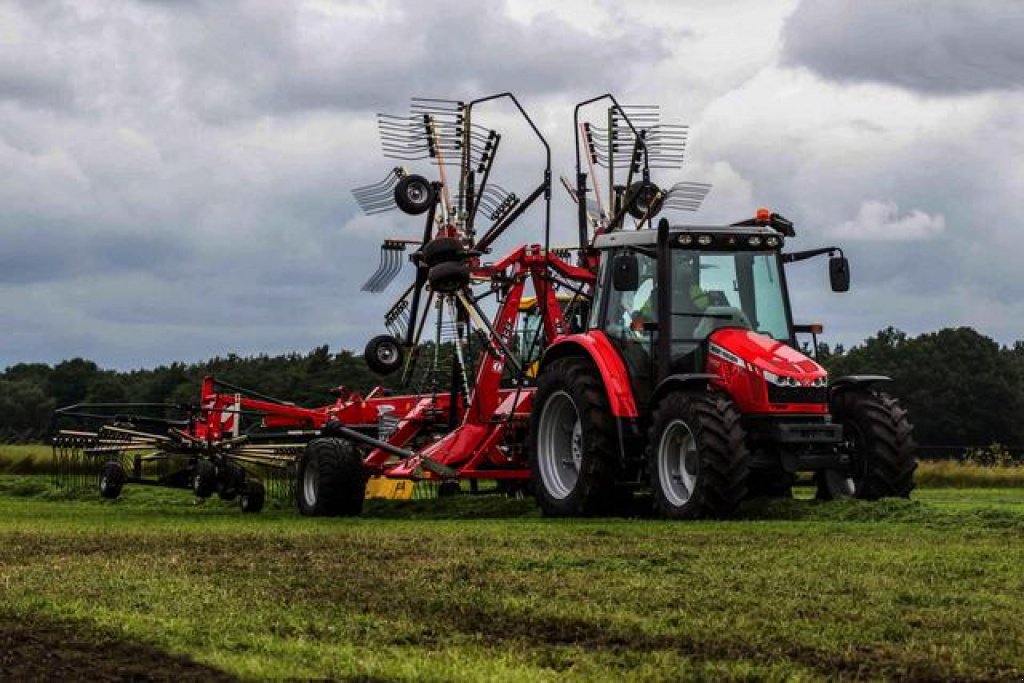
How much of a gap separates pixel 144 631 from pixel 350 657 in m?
1.25

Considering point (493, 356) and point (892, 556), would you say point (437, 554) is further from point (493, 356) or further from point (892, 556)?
point (493, 356)

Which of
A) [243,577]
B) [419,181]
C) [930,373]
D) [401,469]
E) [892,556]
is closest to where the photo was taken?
[243,577]

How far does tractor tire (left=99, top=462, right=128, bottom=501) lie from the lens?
2220 cm

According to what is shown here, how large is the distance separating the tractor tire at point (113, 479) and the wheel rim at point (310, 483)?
459 centimetres

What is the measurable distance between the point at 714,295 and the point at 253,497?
23.1 feet

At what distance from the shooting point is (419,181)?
21.0 meters

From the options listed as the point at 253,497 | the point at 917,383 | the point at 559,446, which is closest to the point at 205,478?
the point at 253,497

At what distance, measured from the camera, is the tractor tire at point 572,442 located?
15.7 m

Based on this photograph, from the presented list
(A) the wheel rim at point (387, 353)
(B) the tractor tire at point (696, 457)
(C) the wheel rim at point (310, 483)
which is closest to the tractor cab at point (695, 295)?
(B) the tractor tire at point (696, 457)

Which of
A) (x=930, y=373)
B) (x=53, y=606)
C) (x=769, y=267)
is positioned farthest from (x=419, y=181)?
(x=930, y=373)

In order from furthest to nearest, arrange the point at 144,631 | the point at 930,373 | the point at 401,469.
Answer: the point at 930,373, the point at 401,469, the point at 144,631

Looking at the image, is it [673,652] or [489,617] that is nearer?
[673,652]

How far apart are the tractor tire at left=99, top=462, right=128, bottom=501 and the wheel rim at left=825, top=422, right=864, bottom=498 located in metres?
10.6

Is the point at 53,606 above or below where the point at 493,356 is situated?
below
